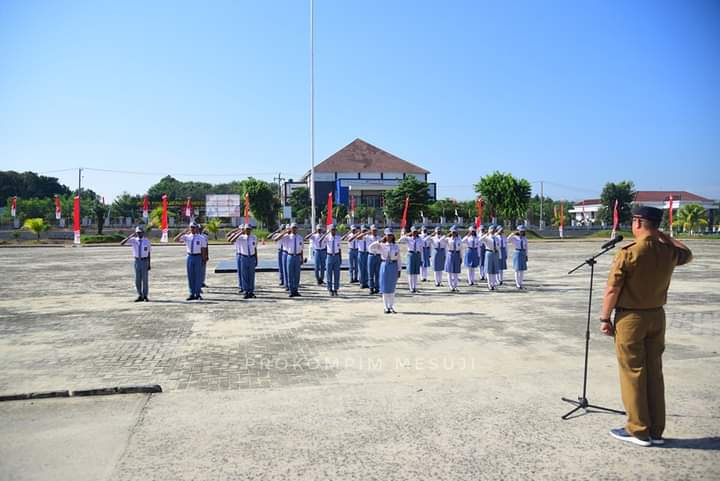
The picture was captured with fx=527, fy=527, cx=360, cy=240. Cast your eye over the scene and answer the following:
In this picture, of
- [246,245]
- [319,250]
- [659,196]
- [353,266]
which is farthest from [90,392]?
[659,196]

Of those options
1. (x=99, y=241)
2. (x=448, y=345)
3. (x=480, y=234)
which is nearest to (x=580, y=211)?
(x=99, y=241)

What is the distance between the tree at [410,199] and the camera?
59.9 meters

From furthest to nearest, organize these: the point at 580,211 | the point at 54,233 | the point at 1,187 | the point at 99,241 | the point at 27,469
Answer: the point at 580,211 → the point at 1,187 → the point at 54,233 → the point at 99,241 → the point at 27,469

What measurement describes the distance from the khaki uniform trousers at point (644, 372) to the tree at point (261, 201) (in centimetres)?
5607

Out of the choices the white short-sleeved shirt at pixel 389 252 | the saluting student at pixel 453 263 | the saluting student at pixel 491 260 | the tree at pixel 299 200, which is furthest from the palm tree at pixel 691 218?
the white short-sleeved shirt at pixel 389 252

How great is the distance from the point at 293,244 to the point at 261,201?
47.6m

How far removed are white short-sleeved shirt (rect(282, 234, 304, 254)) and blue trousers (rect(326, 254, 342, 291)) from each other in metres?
0.86

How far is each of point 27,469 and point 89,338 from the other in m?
4.87

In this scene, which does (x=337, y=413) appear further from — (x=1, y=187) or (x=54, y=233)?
(x=1, y=187)

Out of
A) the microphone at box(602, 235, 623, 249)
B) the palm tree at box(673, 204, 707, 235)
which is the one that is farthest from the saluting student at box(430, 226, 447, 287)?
the palm tree at box(673, 204, 707, 235)

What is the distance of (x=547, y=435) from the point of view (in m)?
4.36

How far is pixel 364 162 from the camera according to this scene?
277 feet

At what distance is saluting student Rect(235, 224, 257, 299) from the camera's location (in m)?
12.9

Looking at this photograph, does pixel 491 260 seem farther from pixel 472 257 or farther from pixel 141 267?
pixel 141 267
